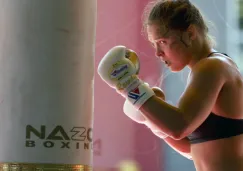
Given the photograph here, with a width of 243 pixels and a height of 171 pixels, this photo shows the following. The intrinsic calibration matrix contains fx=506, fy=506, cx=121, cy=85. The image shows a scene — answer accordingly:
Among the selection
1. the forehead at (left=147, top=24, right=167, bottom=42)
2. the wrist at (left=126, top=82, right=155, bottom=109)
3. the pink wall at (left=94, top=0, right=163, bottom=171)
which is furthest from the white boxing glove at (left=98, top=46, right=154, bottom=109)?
the pink wall at (left=94, top=0, right=163, bottom=171)

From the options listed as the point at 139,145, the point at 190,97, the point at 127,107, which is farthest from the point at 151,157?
the point at 190,97

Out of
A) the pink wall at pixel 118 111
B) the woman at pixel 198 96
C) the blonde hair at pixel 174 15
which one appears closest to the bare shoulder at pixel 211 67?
the woman at pixel 198 96

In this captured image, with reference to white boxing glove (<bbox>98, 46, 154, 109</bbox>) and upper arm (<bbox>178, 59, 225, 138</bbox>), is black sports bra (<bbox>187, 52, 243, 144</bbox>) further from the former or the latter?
white boxing glove (<bbox>98, 46, 154, 109</bbox>)

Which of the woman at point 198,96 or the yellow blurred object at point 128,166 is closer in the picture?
the woman at point 198,96

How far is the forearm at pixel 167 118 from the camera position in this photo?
123 cm

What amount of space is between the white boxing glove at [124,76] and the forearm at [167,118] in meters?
A: 0.04

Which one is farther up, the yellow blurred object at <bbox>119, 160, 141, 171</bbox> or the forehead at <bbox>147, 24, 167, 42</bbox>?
the forehead at <bbox>147, 24, 167, 42</bbox>

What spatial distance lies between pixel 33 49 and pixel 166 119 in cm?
36

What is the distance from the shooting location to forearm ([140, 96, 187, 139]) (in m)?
1.23

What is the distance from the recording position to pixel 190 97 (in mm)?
1255

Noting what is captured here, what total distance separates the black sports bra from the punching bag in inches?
12.7

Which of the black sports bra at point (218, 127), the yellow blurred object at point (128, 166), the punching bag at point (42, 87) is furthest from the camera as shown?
the yellow blurred object at point (128, 166)

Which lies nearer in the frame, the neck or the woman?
the woman

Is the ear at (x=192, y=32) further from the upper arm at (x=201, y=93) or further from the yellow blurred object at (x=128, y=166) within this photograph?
the yellow blurred object at (x=128, y=166)
